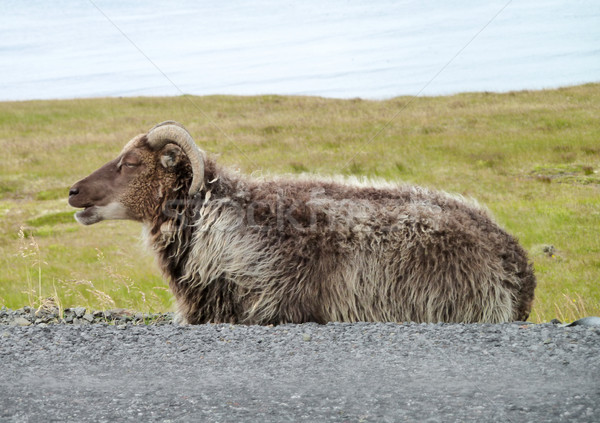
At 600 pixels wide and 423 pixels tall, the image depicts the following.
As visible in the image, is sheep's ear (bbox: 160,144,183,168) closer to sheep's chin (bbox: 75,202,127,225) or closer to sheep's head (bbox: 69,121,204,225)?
sheep's head (bbox: 69,121,204,225)

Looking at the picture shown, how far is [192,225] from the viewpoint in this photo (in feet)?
30.8

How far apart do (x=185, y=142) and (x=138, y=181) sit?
962 mm

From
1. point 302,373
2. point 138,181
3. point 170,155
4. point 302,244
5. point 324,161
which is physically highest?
point 170,155

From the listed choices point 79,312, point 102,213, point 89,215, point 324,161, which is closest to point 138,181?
point 102,213

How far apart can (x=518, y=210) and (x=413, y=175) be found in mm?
8866

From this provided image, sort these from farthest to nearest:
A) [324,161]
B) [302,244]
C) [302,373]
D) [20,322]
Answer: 1. [324,161]
2. [20,322]
3. [302,244]
4. [302,373]

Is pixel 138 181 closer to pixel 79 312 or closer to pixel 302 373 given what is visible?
pixel 79 312

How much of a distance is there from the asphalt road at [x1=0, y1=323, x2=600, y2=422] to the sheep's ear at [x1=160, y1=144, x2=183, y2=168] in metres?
2.46

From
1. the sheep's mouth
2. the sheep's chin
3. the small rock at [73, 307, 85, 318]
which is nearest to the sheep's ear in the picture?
the sheep's chin

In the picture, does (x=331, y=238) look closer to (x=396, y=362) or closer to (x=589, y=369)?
(x=396, y=362)

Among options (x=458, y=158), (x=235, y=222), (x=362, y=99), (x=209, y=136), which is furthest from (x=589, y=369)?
(x=362, y=99)

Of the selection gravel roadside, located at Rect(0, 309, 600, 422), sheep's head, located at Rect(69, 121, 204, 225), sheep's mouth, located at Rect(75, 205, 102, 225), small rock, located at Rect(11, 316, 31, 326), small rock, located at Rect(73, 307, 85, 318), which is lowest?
small rock, located at Rect(73, 307, 85, 318)

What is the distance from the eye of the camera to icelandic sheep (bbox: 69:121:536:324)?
8.93 m

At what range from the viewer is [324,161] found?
3559 cm
